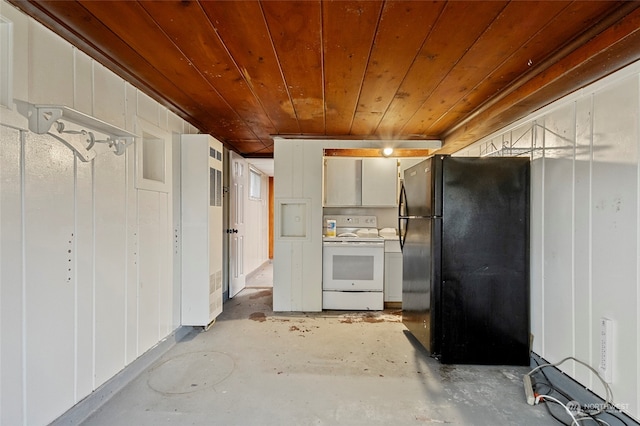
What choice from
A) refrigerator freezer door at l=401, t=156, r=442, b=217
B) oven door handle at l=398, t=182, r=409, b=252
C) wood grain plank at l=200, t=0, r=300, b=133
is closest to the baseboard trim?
wood grain plank at l=200, t=0, r=300, b=133

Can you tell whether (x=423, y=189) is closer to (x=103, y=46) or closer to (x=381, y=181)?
(x=381, y=181)

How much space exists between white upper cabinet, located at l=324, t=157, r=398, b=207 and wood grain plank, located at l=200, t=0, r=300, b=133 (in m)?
1.55

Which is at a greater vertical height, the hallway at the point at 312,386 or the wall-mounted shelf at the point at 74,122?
the wall-mounted shelf at the point at 74,122

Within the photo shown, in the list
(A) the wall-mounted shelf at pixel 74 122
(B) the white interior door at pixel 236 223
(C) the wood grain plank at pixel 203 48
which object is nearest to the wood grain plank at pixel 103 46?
(C) the wood grain plank at pixel 203 48

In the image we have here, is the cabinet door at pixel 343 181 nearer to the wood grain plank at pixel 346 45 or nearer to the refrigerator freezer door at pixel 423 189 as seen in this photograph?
the refrigerator freezer door at pixel 423 189

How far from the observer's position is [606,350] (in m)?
1.61

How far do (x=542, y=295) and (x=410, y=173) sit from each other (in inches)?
56.3

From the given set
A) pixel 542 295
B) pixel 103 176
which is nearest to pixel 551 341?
pixel 542 295

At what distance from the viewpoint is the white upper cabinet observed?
3922mm

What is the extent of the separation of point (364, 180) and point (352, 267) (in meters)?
1.19

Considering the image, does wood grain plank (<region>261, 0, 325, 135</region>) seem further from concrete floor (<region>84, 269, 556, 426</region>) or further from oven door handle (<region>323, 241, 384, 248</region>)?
concrete floor (<region>84, 269, 556, 426</region>)

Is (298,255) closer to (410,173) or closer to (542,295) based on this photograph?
(410,173)

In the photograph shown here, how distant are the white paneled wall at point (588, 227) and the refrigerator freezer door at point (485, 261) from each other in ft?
0.40

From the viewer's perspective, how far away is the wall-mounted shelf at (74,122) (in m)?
1.32
